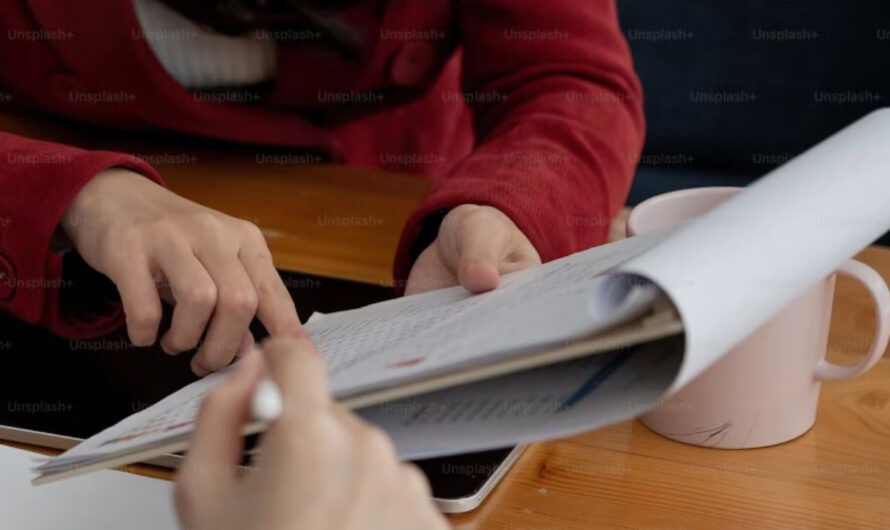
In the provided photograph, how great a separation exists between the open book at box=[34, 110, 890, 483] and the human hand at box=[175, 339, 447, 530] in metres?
0.01

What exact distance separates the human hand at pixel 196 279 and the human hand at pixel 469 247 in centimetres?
11

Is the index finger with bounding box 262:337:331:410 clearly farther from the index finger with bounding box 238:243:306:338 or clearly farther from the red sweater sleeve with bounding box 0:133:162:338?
the red sweater sleeve with bounding box 0:133:162:338

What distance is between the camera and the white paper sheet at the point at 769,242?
0.31 meters

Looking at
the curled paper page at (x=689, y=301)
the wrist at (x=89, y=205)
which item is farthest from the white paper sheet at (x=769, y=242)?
the wrist at (x=89, y=205)

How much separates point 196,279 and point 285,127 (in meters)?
0.51

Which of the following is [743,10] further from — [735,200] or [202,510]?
[202,510]

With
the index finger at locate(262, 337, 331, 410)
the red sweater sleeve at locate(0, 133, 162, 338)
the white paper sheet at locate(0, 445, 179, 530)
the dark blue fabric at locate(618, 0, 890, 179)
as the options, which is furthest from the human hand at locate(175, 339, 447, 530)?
the dark blue fabric at locate(618, 0, 890, 179)

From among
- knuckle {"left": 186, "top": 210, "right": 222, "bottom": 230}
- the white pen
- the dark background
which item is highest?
the white pen

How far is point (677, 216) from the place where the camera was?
574 mm

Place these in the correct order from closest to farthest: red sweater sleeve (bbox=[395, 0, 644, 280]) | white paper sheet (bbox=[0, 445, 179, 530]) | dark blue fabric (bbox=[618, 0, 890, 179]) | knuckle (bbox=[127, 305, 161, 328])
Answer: white paper sheet (bbox=[0, 445, 179, 530]), knuckle (bbox=[127, 305, 161, 328]), red sweater sleeve (bbox=[395, 0, 644, 280]), dark blue fabric (bbox=[618, 0, 890, 179])

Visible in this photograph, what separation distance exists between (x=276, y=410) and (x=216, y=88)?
2.61 ft

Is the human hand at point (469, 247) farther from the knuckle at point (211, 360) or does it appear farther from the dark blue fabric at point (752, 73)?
the dark blue fabric at point (752, 73)

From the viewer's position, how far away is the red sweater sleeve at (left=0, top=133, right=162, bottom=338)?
0.64m

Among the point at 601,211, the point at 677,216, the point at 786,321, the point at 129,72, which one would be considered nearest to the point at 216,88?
the point at 129,72
